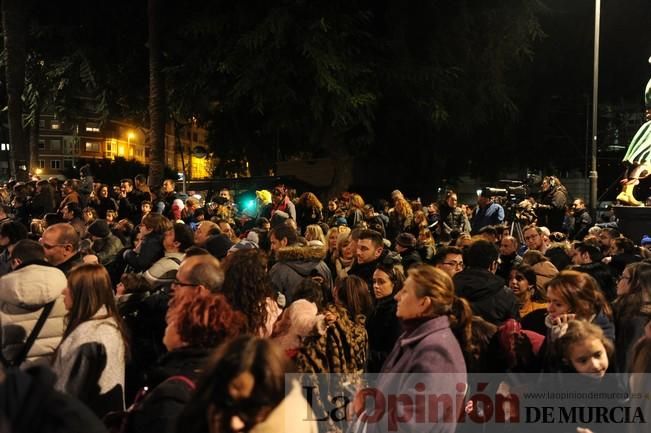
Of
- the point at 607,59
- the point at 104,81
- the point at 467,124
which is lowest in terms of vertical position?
the point at 467,124

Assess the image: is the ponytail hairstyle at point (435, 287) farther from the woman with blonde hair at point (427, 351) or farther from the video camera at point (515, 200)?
the video camera at point (515, 200)

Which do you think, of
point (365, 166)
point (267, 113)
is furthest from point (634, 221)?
point (365, 166)

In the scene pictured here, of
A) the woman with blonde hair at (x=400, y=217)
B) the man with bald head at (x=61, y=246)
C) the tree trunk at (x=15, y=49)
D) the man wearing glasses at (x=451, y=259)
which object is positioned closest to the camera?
the man with bald head at (x=61, y=246)

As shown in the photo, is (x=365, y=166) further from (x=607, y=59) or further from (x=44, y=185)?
(x=44, y=185)

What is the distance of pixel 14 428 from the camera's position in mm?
1687

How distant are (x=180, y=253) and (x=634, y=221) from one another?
9664 mm

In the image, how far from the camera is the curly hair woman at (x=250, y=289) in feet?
12.8

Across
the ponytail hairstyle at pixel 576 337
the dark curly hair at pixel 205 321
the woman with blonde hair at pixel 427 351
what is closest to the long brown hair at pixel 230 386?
the dark curly hair at pixel 205 321

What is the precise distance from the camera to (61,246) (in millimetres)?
5262

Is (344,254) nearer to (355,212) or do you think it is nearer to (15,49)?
(355,212)

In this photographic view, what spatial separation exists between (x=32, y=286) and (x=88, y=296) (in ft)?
1.43

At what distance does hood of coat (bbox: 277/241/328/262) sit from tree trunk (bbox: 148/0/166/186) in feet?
50.1

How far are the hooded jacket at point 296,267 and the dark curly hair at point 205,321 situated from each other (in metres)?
2.58

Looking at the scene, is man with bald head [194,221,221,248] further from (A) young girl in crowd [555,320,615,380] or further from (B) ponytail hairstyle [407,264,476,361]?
(A) young girl in crowd [555,320,615,380]
